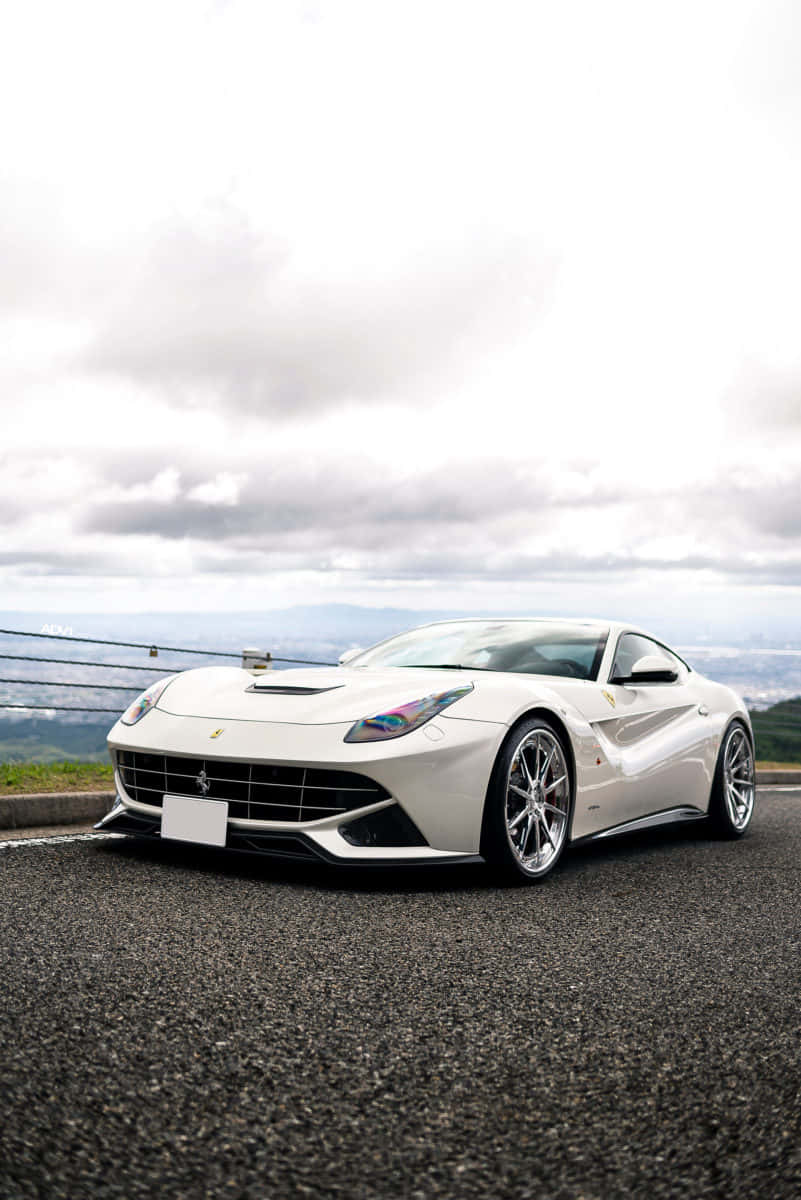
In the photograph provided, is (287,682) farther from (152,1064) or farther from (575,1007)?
(152,1064)

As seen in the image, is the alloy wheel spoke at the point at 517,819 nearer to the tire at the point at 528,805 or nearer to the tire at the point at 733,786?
the tire at the point at 528,805

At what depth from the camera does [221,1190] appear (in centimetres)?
188

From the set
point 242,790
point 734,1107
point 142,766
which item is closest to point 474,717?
point 242,790

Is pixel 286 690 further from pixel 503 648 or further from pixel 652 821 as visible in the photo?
pixel 652 821

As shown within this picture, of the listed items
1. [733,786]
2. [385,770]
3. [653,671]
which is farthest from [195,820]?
[733,786]

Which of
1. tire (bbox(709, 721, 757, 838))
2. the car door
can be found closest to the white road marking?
the car door

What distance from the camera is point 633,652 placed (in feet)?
21.2

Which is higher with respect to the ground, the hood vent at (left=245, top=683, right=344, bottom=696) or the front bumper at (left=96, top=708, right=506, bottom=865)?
the hood vent at (left=245, top=683, right=344, bottom=696)

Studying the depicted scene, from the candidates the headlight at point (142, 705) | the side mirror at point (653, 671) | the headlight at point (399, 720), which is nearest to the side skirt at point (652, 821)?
the side mirror at point (653, 671)

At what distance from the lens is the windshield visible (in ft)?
19.1

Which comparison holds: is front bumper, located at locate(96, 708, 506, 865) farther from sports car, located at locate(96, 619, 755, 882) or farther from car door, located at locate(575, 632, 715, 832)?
car door, located at locate(575, 632, 715, 832)

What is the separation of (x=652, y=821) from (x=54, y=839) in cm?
318

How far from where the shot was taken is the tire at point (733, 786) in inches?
264

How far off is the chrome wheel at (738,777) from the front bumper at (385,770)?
105 inches
